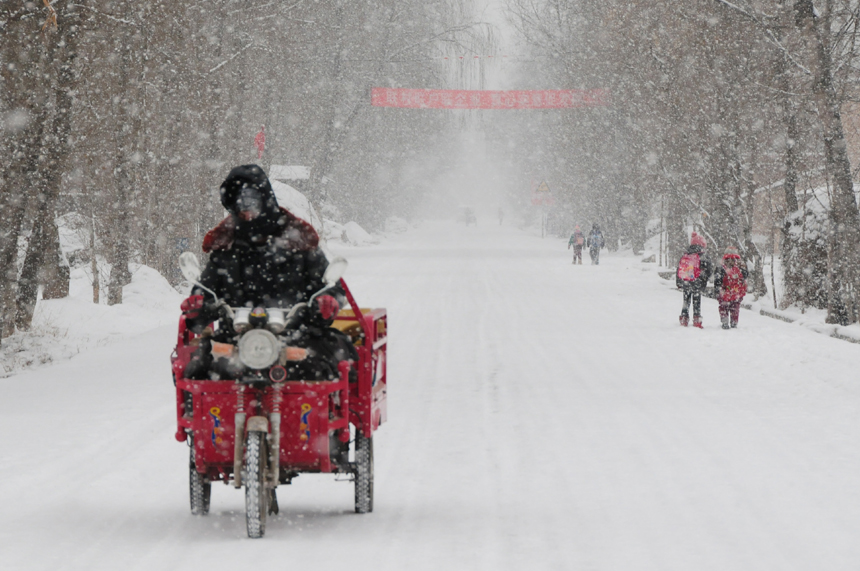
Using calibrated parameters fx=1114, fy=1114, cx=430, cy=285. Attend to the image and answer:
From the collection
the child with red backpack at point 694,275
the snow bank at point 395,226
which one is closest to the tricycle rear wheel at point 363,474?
the child with red backpack at point 694,275

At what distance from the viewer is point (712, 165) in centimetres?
2555

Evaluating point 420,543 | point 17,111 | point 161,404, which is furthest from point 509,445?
point 17,111

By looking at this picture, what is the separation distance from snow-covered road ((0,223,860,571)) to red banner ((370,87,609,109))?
33.4 meters

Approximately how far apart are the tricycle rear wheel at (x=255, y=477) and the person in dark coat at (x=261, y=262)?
0.51 metres

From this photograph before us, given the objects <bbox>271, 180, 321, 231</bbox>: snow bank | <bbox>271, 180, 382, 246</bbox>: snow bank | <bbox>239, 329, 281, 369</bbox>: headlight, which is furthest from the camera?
<bbox>271, 180, 382, 246</bbox>: snow bank

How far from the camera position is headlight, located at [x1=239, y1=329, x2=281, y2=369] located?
542 cm

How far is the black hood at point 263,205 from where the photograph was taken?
5.88m

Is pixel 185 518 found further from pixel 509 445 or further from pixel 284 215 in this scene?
pixel 509 445

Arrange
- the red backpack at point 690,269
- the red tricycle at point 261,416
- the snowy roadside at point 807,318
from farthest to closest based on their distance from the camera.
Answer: the red backpack at point 690,269 → the snowy roadside at point 807,318 → the red tricycle at point 261,416

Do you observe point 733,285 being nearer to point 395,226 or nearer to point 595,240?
point 595,240

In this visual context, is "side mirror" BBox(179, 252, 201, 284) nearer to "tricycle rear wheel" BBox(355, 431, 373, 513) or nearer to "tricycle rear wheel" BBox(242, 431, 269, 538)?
"tricycle rear wheel" BBox(242, 431, 269, 538)

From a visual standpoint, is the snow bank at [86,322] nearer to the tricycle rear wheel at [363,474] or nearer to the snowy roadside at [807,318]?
the tricycle rear wheel at [363,474]

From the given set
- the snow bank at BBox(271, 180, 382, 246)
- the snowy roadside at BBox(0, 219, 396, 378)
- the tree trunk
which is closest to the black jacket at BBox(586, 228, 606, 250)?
the snow bank at BBox(271, 180, 382, 246)

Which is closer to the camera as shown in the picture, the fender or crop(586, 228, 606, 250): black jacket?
the fender
